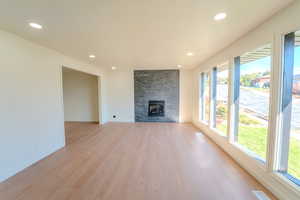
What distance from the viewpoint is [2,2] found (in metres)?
1.56

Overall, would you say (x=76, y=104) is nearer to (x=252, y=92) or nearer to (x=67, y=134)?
(x=67, y=134)

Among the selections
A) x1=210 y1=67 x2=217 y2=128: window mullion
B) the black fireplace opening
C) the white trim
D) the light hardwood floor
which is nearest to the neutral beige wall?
the black fireplace opening

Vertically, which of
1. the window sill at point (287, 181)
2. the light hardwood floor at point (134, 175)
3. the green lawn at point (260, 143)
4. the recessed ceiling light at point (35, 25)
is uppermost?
the recessed ceiling light at point (35, 25)

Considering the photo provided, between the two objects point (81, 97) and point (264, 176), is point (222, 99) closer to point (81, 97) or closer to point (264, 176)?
point (264, 176)

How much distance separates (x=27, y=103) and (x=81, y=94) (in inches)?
163

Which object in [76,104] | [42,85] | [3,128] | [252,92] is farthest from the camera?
[76,104]

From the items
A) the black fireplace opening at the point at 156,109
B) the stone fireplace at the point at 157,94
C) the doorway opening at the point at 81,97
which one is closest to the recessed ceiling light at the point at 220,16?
the stone fireplace at the point at 157,94

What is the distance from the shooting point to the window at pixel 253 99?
7.24 ft

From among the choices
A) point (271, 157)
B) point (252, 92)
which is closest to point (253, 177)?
point (271, 157)

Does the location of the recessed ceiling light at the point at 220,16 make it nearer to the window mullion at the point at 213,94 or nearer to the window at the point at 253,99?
the window at the point at 253,99

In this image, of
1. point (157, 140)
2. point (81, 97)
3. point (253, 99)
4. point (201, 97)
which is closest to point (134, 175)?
point (157, 140)

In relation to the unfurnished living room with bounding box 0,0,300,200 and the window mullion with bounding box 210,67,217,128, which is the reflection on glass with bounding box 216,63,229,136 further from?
the window mullion with bounding box 210,67,217,128

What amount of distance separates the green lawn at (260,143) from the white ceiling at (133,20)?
1758 mm

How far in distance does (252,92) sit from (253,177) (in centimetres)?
145
